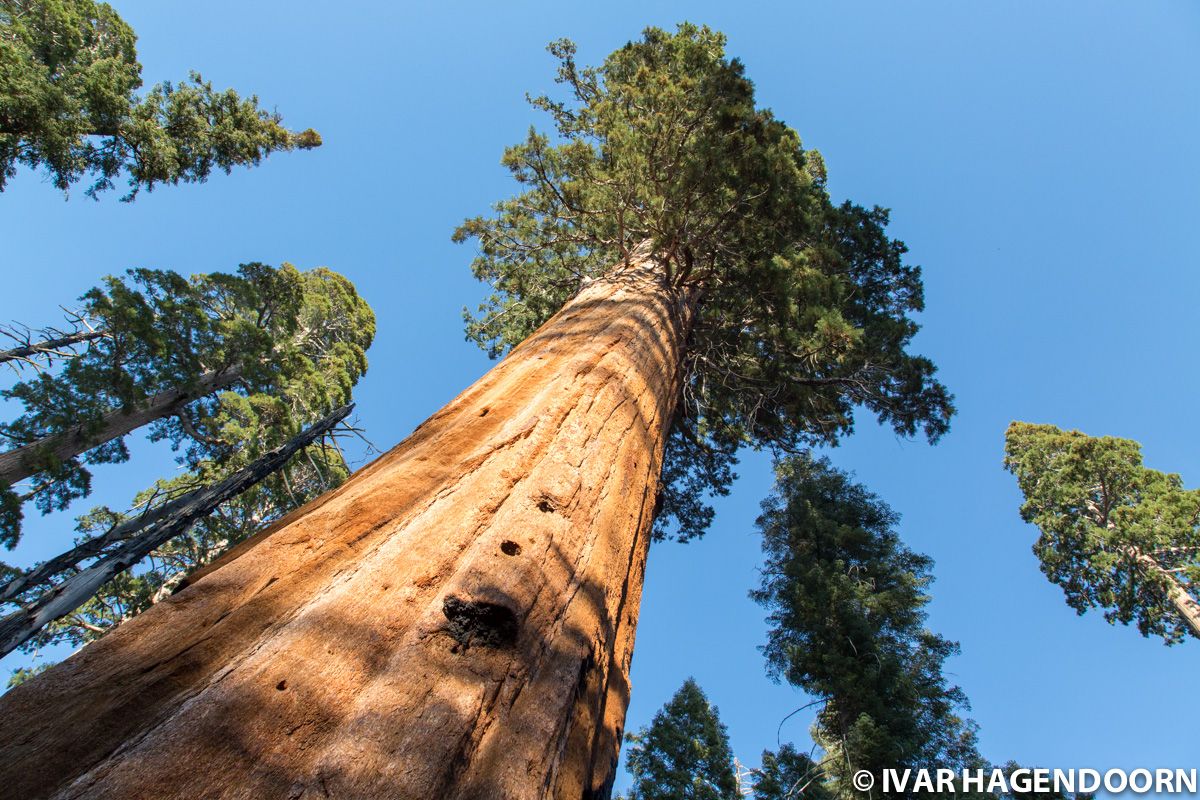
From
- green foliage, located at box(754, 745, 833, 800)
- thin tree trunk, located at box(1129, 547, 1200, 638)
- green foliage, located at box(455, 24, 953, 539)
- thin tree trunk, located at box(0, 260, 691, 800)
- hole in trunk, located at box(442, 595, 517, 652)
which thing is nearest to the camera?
thin tree trunk, located at box(0, 260, 691, 800)

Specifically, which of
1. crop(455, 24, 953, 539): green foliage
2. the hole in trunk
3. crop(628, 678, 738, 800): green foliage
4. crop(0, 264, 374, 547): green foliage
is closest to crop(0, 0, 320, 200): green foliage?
crop(0, 264, 374, 547): green foliage

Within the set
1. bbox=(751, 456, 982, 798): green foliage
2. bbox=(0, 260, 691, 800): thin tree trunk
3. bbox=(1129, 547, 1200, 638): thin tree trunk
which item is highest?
bbox=(1129, 547, 1200, 638): thin tree trunk

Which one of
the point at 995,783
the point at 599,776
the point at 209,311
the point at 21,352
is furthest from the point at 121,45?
the point at 995,783

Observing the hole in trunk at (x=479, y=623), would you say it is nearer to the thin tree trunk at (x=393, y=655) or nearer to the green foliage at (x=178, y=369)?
the thin tree trunk at (x=393, y=655)

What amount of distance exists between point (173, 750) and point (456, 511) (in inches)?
42.4

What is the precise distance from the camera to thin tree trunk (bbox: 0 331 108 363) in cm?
893

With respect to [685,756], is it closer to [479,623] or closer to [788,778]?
[788,778]

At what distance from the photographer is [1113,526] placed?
47.8 ft

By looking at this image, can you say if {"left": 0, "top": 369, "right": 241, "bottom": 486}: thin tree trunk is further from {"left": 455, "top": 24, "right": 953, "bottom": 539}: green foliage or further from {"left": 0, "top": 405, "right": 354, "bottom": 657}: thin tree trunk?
{"left": 455, "top": 24, "right": 953, "bottom": 539}: green foliage

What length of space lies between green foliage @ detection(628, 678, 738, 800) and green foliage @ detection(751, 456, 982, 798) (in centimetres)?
166

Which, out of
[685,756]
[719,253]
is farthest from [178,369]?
[685,756]

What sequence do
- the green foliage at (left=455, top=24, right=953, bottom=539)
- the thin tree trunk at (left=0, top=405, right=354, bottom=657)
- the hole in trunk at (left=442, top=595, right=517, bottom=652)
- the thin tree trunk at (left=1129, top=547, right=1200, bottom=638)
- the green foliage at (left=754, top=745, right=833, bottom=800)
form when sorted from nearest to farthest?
1. the hole in trunk at (left=442, top=595, right=517, bottom=652)
2. the thin tree trunk at (left=0, top=405, right=354, bottom=657)
3. the green foliage at (left=455, top=24, right=953, bottom=539)
4. the green foliage at (left=754, top=745, right=833, bottom=800)
5. the thin tree trunk at (left=1129, top=547, right=1200, bottom=638)

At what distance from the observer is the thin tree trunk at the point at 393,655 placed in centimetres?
132
